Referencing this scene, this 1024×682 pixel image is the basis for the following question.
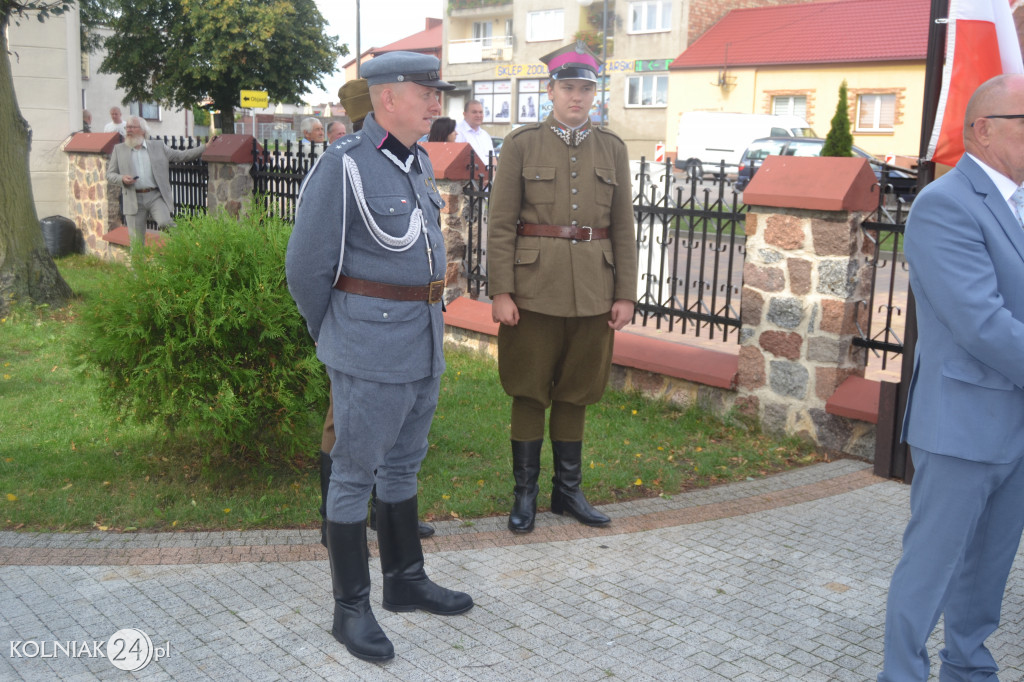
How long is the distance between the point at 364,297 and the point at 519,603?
4.50 ft

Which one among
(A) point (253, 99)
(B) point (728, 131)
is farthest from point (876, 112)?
(A) point (253, 99)

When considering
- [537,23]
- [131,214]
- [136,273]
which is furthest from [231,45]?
[136,273]

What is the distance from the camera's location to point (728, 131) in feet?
110

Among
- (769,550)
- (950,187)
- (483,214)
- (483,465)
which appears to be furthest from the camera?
(483,214)

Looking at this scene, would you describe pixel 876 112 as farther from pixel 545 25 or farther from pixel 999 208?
pixel 999 208

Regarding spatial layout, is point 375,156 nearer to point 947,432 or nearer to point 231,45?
point 947,432

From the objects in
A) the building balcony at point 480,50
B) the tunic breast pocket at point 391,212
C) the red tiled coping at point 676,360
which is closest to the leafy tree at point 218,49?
the building balcony at point 480,50

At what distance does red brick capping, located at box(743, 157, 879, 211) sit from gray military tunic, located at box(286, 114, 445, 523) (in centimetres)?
306

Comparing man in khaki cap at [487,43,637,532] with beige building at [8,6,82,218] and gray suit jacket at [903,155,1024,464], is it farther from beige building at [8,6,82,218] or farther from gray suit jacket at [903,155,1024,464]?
beige building at [8,6,82,218]

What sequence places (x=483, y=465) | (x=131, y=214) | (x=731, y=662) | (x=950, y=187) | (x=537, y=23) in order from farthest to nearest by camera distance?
(x=537, y=23) → (x=131, y=214) → (x=483, y=465) → (x=731, y=662) → (x=950, y=187)

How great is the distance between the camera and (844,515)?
196 inches

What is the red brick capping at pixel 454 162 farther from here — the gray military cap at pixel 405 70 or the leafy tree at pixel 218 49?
the leafy tree at pixel 218 49

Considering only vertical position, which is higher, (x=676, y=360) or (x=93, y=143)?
(x=93, y=143)

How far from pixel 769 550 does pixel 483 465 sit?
1763 mm
